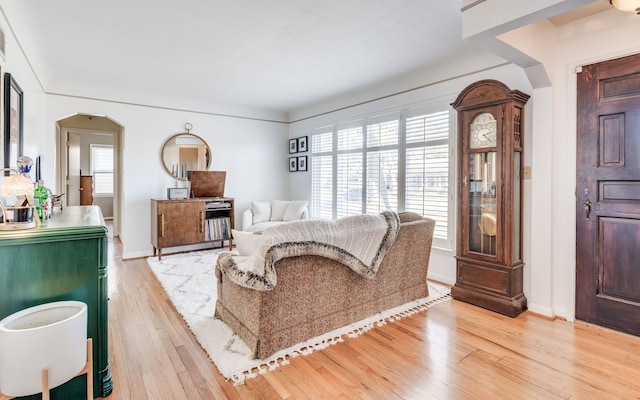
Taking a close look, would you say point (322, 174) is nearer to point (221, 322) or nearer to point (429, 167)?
point (429, 167)

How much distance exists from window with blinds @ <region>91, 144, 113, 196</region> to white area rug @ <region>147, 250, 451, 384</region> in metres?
6.13

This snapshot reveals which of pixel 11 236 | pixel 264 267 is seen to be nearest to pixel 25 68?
pixel 11 236

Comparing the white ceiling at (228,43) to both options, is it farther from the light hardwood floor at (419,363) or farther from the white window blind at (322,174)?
the light hardwood floor at (419,363)

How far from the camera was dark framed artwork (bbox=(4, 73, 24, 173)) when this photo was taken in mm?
2259

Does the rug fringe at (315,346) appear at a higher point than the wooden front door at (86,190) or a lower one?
lower

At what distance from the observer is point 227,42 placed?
3.21 metres

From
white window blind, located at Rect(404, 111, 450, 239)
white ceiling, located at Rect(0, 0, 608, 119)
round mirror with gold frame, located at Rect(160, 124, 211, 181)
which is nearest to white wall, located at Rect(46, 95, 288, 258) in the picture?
round mirror with gold frame, located at Rect(160, 124, 211, 181)

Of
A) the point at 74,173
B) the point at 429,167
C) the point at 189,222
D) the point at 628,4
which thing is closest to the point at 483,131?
the point at 429,167

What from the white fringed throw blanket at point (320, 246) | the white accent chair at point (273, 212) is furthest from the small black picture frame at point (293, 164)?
the white fringed throw blanket at point (320, 246)

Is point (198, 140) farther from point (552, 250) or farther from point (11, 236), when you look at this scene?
point (552, 250)

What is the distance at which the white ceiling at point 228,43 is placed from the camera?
2582 mm

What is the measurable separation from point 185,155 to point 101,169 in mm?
5385

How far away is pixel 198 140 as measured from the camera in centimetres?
563

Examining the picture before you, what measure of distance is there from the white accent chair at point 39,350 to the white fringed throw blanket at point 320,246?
2.99 feet
